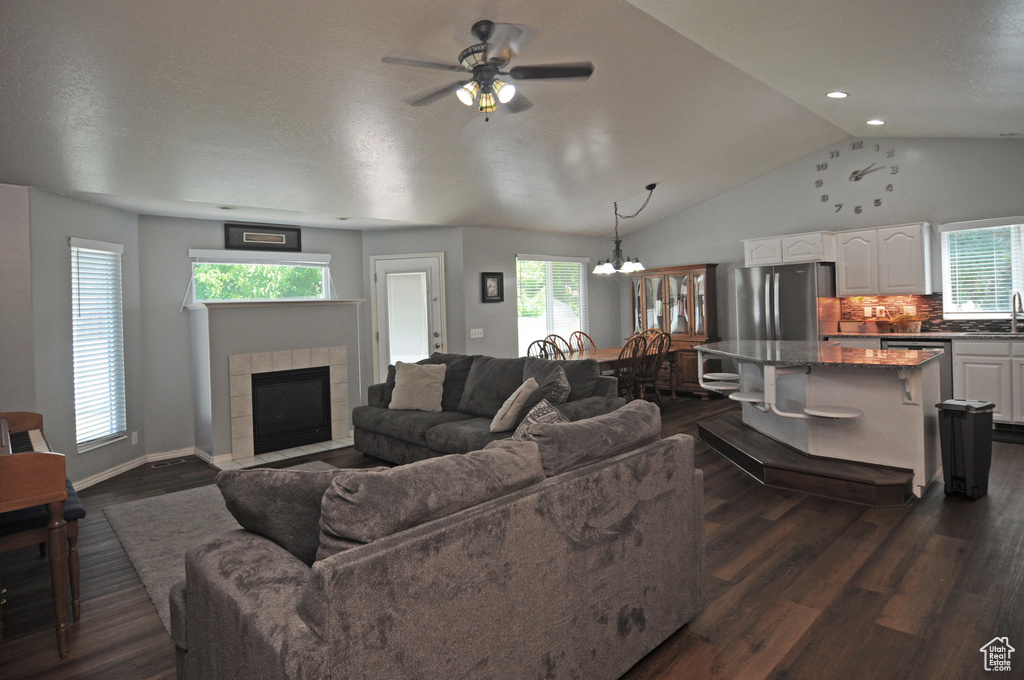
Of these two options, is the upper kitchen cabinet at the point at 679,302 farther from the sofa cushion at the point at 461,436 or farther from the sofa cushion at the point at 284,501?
the sofa cushion at the point at 284,501

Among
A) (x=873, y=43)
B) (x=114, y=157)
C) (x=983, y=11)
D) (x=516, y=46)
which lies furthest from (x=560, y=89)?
(x=114, y=157)

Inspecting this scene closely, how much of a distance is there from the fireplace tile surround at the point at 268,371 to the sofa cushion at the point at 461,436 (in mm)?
1935

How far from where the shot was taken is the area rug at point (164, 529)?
3051 millimetres

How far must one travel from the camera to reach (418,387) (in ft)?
16.6

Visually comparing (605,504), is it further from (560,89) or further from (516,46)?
(560,89)

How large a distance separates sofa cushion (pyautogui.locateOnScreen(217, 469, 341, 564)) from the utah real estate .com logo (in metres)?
2.33

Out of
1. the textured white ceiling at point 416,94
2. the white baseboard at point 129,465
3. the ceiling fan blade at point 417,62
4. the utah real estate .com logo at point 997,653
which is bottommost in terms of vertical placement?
the utah real estate .com logo at point 997,653

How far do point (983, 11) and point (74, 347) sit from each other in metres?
6.36

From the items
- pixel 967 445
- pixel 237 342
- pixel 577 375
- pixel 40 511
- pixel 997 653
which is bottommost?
pixel 997 653

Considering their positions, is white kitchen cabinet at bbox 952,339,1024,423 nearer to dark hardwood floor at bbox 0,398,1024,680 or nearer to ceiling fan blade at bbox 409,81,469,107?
dark hardwood floor at bbox 0,398,1024,680

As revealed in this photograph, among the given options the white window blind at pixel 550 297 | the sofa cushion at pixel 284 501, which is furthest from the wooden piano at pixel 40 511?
the white window blind at pixel 550 297

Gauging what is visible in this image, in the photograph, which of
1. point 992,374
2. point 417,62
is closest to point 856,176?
point 992,374

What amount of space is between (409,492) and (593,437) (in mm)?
777

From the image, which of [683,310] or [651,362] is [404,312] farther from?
[683,310]
